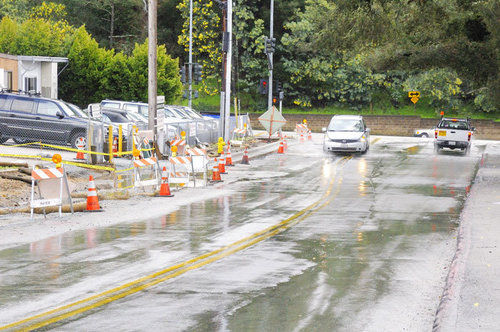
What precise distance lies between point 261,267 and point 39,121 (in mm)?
19846

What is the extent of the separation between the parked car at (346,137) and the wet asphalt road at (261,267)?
49.8 ft

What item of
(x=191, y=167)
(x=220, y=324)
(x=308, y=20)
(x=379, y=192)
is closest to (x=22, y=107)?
(x=191, y=167)

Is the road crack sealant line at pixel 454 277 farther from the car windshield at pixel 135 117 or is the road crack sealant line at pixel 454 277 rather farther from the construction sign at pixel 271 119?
the construction sign at pixel 271 119

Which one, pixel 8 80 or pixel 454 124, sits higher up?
pixel 8 80

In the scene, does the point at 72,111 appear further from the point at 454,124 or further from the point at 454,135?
the point at 454,124

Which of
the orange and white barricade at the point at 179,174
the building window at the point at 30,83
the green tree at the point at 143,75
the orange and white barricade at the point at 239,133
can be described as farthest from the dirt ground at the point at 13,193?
the green tree at the point at 143,75

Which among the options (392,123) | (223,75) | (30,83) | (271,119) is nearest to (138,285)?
(223,75)

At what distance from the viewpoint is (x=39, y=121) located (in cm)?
2998

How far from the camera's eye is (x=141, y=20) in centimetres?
7906

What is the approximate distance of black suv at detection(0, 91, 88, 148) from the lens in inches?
1177

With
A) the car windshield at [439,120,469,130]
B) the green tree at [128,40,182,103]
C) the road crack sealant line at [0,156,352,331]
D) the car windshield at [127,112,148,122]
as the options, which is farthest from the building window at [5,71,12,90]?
the road crack sealant line at [0,156,352,331]

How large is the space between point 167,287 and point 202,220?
21.7ft

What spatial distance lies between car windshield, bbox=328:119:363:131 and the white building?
49.8 ft

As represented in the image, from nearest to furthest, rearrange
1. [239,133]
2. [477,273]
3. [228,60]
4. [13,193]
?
1. [477,273]
2. [13,193]
3. [228,60]
4. [239,133]
